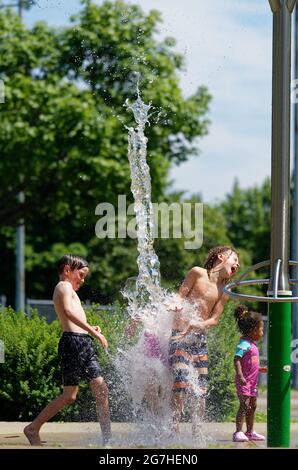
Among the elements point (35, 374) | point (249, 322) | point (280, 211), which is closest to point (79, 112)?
point (35, 374)

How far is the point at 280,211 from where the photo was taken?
689 cm

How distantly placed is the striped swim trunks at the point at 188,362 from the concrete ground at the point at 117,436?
16.2 inches

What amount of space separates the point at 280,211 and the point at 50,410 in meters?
2.50

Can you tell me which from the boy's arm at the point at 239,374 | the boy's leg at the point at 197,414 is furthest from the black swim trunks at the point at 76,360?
the boy's arm at the point at 239,374

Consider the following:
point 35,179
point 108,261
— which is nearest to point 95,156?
point 35,179

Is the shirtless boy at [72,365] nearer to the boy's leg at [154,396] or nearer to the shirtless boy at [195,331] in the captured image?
the boy's leg at [154,396]

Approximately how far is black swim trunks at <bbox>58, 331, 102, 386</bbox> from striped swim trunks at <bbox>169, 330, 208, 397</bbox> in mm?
583

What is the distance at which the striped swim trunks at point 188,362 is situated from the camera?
8336mm

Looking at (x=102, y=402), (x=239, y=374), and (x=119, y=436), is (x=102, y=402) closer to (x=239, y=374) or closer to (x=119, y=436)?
(x=119, y=436)

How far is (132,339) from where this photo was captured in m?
9.23

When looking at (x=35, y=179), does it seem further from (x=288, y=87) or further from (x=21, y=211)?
(x=288, y=87)

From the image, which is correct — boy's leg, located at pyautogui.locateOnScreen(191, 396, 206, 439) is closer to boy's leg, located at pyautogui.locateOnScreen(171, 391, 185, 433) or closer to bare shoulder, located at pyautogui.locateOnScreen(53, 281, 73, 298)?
boy's leg, located at pyautogui.locateOnScreen(171, 391, 185, 433)

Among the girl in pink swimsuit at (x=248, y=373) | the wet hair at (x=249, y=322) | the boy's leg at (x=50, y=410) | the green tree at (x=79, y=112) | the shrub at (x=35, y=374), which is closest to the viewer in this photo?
the boy's leg at (x=50, y=410)
